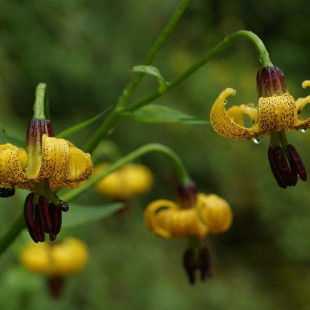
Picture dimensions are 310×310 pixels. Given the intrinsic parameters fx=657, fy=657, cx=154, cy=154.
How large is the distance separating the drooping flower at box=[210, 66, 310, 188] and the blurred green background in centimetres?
176

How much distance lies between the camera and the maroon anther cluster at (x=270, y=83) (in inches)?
44.6

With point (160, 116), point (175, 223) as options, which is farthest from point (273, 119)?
point (175, 223)

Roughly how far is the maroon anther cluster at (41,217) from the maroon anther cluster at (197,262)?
0.61 metres

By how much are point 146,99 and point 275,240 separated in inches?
141

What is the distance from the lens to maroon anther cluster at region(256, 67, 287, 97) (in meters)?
1.13

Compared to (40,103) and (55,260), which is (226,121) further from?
(55,260)

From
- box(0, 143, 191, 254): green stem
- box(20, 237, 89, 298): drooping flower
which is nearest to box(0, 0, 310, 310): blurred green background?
box(20, 237, 89, 298): drooping flower

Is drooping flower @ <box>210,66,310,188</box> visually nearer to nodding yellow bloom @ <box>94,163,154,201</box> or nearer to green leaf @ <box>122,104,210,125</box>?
green leaf @ <box>122,104,210,125</box>

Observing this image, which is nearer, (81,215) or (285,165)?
(285,165)

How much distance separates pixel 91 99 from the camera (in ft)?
13.2

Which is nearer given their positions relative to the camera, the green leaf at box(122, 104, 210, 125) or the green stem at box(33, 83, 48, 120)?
the green stem at box(33, 83, 48, 120)

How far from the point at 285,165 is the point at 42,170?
424 millimetres

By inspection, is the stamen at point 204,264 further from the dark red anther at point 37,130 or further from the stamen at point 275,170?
the dark red anther at point 37,130

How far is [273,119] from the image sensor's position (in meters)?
1.10
